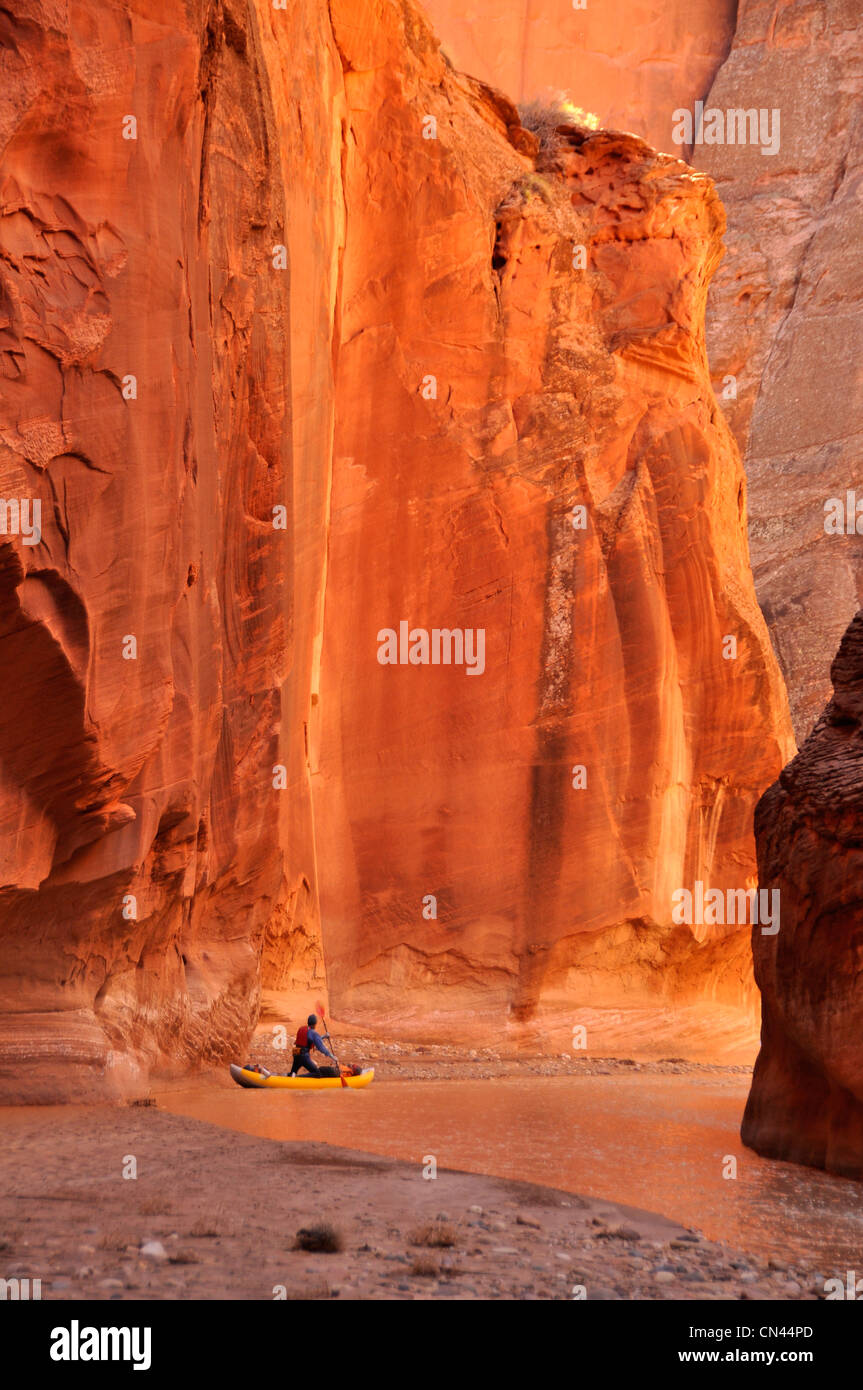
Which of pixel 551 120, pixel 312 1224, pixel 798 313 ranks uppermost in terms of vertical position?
pixel 798 313

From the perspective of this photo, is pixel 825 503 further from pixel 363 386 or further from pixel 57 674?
pixel 57 674

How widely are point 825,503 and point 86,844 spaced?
45.3 m

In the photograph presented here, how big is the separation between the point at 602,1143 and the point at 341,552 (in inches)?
702

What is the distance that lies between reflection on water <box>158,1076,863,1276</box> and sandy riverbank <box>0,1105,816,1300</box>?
757mm

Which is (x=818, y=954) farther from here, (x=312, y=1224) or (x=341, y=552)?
(x=341, y=552)

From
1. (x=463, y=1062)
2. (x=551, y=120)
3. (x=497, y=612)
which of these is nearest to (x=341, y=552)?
(x=497, y=612)

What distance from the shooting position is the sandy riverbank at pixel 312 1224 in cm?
607

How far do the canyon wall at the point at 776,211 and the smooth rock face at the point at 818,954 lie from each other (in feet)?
120

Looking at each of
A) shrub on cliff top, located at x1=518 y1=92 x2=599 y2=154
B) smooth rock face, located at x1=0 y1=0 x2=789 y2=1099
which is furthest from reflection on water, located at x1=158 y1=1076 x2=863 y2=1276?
shrub on cliff top, located at x1=518 y1=92 x2=599 y2=154

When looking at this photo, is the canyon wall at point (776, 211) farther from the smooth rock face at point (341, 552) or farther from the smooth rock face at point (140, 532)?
the smooth rock face at point (140, 532)

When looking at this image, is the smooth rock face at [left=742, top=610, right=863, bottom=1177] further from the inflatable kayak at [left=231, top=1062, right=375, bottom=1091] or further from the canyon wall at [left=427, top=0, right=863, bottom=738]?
the canyon wall at [left=427, top=0, right=863, bottom=738]

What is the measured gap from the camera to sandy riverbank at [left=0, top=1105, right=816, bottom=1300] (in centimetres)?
607

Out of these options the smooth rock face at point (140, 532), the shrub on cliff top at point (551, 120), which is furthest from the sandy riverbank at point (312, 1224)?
the shrub on cliff top at point (551, 120)

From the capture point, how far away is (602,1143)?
1334 centimetres
